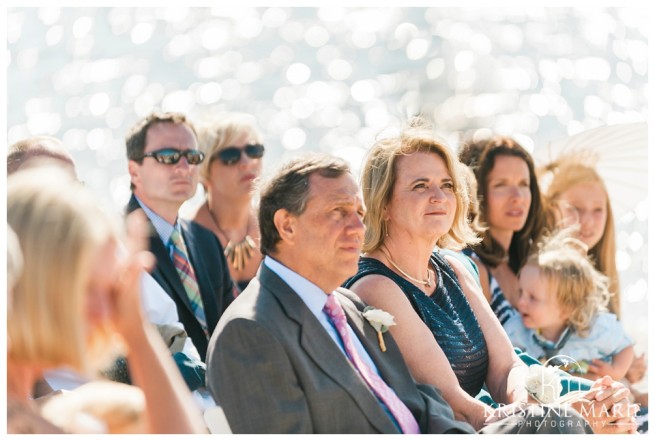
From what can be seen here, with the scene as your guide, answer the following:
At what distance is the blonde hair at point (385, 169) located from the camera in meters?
4.97

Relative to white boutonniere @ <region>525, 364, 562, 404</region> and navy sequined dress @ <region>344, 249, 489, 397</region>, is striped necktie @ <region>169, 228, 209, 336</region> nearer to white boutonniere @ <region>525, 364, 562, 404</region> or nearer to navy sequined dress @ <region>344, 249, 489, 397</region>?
navy sequined dress @ <region>344, 249, 489, 397</region>

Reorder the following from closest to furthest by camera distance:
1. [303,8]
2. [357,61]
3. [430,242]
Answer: [430,242]
[357,61]
[303,8]

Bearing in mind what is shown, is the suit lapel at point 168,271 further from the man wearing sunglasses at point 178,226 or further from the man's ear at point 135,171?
the man's ear at point 135,171

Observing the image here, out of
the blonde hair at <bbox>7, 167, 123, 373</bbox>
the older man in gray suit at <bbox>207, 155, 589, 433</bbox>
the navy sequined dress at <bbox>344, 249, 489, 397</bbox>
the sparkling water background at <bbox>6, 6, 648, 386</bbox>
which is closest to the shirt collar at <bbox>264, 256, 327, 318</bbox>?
the older man in gray suit at <bbox>207, 155, 589, 433</bbox>

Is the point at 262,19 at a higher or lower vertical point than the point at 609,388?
higher

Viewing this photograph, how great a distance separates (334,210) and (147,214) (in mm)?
1654

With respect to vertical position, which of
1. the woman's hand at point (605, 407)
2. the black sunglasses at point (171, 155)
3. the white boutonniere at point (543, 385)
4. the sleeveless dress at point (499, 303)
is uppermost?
the black sunglasses at point (171, 155)

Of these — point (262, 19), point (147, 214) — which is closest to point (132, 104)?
point (262, 19)

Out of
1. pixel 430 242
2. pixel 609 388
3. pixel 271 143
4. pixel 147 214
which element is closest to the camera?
pixel 609 388

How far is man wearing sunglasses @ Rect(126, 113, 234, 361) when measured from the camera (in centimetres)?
545

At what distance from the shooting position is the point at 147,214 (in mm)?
5656

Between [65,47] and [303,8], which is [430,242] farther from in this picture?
[303,8]

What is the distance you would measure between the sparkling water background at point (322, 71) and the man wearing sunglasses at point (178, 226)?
911cm

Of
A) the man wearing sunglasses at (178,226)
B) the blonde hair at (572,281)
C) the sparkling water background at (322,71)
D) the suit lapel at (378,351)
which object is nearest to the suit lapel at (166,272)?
the man wearing sunglasses at (178,226)
